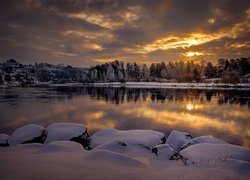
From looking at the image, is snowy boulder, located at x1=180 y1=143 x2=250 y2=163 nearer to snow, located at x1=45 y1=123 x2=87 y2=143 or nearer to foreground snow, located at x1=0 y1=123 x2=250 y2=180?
foreground snow, located at x1=0 y1=123 x2=250 y2=180

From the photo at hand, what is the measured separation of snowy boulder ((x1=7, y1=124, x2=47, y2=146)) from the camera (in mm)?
13695

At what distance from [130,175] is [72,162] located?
8.45 feet

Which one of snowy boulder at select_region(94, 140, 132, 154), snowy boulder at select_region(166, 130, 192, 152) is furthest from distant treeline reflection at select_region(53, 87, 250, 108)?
snowy boulder at select_region(94, 140, 132, 154)

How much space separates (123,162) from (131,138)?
4.76m

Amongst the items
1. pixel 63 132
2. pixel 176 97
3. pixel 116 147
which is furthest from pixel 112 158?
pixel 176 97

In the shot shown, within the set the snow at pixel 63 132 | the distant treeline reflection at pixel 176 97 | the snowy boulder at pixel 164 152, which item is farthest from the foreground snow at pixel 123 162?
the distant treeline reflection at pixel 176 97

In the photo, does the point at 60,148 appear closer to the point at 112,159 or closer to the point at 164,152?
the point at 112,159

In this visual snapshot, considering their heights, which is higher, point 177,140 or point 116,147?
point 116,147

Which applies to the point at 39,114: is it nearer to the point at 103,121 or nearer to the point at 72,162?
the point at 103,121

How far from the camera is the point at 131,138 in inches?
549

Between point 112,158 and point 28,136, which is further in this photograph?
point 28,136

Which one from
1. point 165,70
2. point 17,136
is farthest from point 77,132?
point 165,70

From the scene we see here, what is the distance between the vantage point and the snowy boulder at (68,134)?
14.5m

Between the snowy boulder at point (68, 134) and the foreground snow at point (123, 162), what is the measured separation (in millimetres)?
2328
